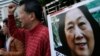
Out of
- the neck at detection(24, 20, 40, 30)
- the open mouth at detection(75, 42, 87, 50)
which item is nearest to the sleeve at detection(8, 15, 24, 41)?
the neck at detection(24, 20, 40, 30)

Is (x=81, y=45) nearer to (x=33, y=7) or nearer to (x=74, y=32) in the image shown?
(x=74, y=32)

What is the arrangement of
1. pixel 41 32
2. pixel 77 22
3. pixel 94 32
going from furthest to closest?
pixel 41 32 → pixel 77 22 → pixel 94 32

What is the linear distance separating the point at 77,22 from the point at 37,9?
1061 mm

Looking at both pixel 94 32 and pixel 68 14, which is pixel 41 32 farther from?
pixel 94 32

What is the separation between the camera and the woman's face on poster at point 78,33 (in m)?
2.31

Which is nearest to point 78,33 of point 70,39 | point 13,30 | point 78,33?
point 78,33

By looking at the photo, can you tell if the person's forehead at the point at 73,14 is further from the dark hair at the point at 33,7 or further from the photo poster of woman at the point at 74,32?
the dark hair at the point at 33,7

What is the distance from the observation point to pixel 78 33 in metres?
2.38

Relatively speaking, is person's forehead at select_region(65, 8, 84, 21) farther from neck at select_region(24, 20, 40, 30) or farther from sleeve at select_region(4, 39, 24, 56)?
sleeve at select_region(4, 39, 24, 56)

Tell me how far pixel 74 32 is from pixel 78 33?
0.05 metres

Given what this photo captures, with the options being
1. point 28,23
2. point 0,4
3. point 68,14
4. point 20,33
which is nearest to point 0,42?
point 20,33

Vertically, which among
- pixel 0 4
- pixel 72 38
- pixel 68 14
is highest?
pixel 0 4

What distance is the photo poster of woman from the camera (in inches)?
89.7

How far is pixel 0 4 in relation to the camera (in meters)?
28.2
